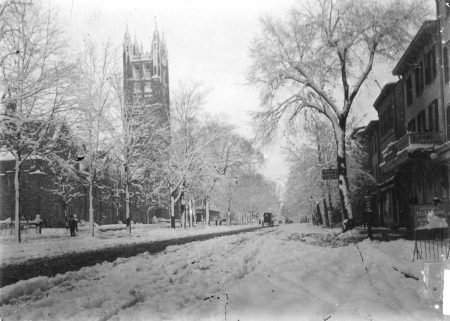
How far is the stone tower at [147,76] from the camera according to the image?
27.5ft

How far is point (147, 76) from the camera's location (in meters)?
9.54

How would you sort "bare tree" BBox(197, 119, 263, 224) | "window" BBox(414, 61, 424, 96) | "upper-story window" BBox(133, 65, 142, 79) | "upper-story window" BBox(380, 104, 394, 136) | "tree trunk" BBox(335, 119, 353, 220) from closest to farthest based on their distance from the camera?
"bare tree" BBox(197, 119, 263, 224), "window" BBox(414, 61, 424, 96), "upper-story window" BBox(133, 65, 142, 79), "upper-story window" BBox(380, 104, 394, 136), "tree trunk" BBox(335, 119, 353, 220)

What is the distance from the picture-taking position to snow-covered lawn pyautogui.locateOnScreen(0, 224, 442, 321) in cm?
631

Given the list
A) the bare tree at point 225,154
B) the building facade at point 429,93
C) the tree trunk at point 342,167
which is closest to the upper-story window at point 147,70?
the bare tree at point 225,154

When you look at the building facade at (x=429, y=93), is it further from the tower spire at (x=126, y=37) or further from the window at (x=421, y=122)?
the tower spire at (x=126, y=37)

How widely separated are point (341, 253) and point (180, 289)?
3.00 m

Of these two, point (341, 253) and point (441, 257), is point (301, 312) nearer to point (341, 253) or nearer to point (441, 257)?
point (341, 253)

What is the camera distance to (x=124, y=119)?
10.8m

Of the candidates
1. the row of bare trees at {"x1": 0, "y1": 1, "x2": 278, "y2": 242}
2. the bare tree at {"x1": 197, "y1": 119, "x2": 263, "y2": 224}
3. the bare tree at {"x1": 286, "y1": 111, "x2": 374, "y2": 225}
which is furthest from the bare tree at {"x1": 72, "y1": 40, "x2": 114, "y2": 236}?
the bare tree at {"x1": 286, "y1": 111, "x2": 374, "y2": 225}

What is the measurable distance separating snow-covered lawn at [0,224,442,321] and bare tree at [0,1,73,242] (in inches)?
132

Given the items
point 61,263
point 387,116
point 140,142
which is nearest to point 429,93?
point 387,116

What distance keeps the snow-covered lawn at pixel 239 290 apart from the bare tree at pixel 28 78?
11.0 ft

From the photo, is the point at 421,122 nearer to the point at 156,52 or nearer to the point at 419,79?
the point at 419,79

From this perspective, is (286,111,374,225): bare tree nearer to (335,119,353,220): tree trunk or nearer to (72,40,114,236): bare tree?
(335,119,353,220): tree trunk
